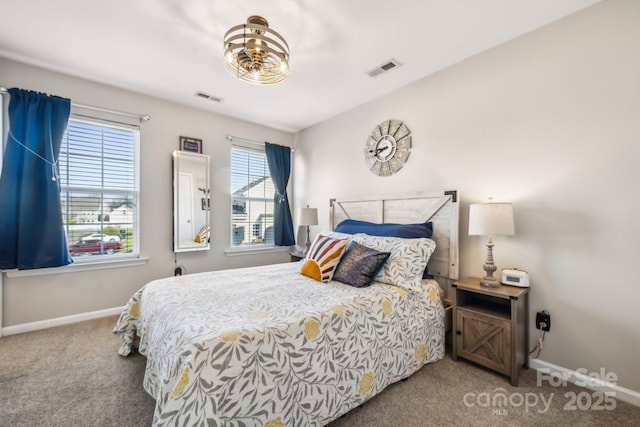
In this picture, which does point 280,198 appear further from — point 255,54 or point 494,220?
point 494,220

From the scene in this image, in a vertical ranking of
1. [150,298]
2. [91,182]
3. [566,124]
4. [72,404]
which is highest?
[566,124]

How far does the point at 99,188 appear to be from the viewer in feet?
9.41

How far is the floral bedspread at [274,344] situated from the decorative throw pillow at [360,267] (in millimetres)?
82

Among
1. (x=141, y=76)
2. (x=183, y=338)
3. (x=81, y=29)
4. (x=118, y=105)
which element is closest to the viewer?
(x=183, y=338)

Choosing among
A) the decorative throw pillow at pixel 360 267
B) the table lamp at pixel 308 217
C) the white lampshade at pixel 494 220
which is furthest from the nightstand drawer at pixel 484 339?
the table lamp at pixel 308 217

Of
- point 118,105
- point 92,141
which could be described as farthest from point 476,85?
point 92,141

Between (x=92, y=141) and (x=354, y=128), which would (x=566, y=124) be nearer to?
(x=354, y=128)

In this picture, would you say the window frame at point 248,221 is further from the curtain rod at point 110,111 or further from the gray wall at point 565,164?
the gray wall at point 565,164

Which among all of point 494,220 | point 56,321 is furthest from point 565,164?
point 56,321

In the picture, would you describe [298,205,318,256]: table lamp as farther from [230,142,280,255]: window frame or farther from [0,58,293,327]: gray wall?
[0,58,293,327]: gray wall

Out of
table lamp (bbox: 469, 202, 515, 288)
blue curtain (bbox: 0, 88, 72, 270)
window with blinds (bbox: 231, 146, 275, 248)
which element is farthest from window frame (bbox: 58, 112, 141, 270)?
table lamp (bbox: 469, 202, 515, 288)

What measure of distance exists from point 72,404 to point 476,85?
12.3 ft

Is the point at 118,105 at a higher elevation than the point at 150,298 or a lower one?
higher

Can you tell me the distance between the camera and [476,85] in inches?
91.8
